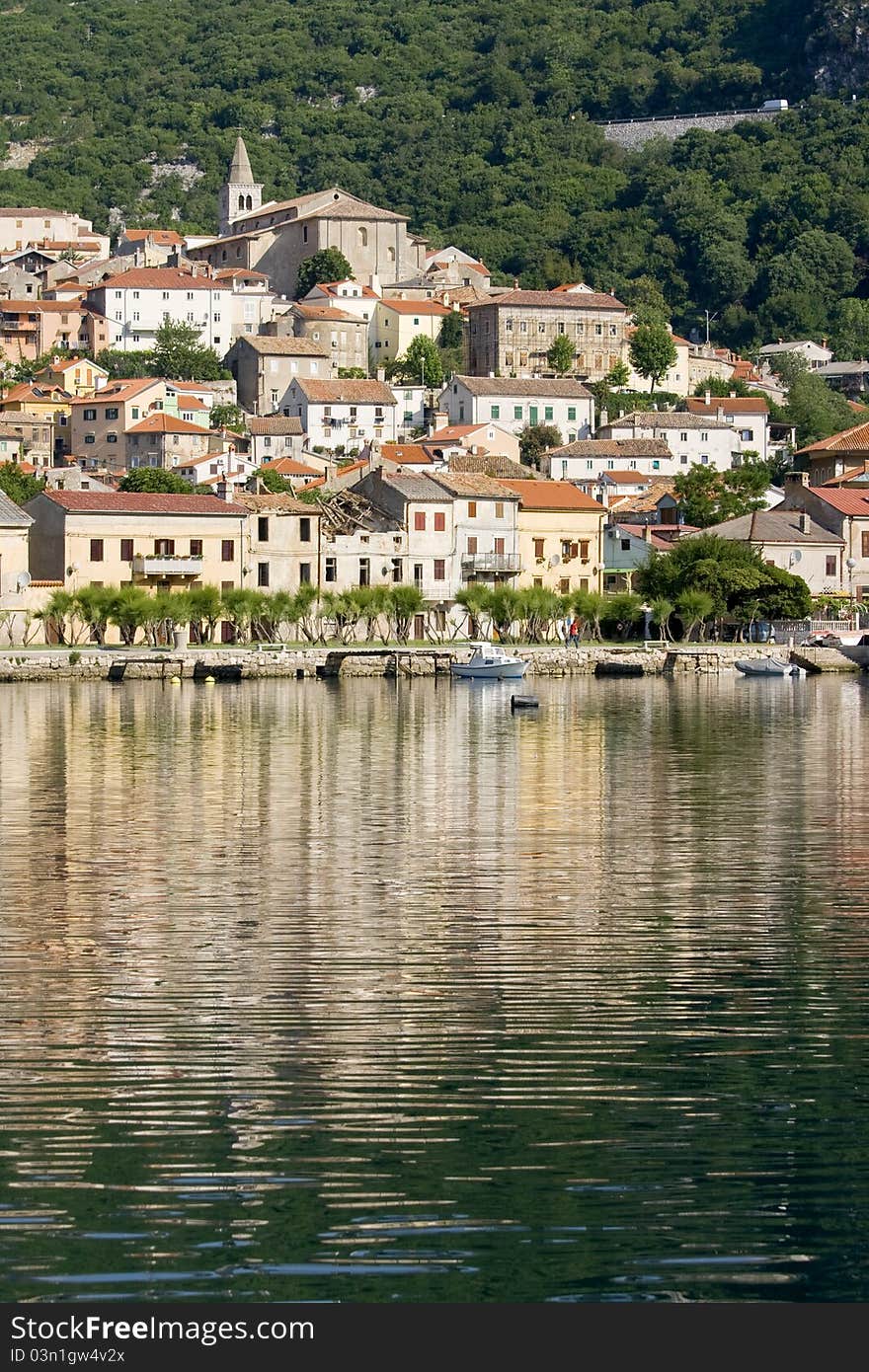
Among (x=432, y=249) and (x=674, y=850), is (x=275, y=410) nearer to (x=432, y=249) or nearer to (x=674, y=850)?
(x=432, y=249)

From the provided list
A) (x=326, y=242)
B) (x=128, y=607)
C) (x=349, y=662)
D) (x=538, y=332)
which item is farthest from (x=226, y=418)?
(x=349, y=662)

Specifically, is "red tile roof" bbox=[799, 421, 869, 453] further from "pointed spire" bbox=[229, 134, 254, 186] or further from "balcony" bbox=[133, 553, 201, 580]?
"pointed spire" bbox=[229, 134, 254, 186]

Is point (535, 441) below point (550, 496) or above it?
above

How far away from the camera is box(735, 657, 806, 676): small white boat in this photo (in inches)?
2616

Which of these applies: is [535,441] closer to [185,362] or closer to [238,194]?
[185,362]

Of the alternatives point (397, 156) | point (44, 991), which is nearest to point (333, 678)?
point (44, 991)

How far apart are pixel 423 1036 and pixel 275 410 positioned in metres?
103

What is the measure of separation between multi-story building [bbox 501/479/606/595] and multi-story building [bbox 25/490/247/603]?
11.2 metres

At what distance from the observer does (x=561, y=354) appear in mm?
126750

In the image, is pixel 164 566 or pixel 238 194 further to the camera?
pixel 238 194

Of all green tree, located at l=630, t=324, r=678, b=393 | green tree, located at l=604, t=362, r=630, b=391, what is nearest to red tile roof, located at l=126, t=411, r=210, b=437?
green tree, located at l=604, t=362, r=630, b=391

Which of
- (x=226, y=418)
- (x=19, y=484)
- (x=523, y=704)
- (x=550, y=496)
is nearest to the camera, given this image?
(x=523, y=704)

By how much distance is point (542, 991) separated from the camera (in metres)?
15.7

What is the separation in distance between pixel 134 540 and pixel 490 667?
12300 millimetres
